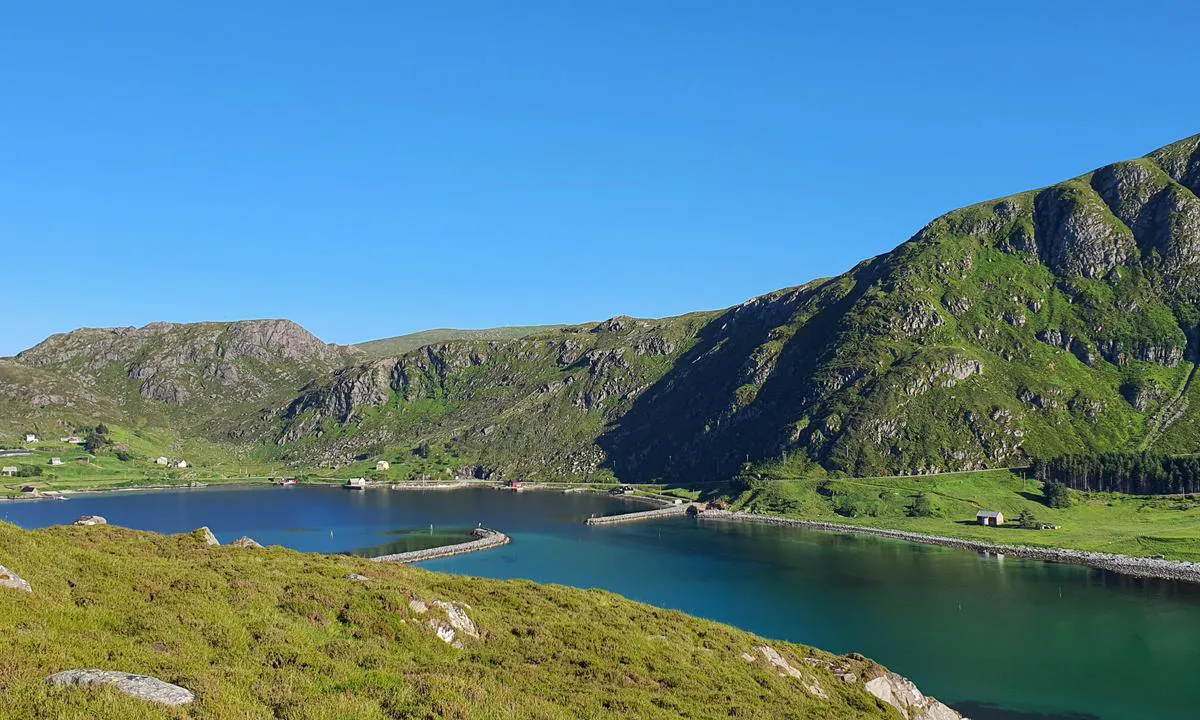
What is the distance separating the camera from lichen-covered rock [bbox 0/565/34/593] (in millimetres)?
27406

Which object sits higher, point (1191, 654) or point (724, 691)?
point (724, 691)

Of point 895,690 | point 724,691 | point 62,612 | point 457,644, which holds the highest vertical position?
point 62,612

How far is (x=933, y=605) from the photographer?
390ft

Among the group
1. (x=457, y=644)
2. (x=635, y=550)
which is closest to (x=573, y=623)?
(x=457, y=644)

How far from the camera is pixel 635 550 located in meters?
174

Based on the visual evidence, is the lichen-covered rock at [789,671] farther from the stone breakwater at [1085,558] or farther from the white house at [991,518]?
the white house at [991,518]

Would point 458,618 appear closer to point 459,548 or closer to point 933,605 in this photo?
point 933,605

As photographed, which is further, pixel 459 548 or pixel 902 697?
pixel 459 548

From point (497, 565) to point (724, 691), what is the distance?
412 ft

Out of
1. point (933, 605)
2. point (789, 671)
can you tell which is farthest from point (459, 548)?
point (789, 671)

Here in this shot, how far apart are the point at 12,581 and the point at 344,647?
1207 centimetres

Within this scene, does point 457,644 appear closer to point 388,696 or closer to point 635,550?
point 388,696

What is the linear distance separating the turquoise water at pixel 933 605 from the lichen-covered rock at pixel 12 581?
79.3 metres

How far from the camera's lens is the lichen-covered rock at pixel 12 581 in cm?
2741
